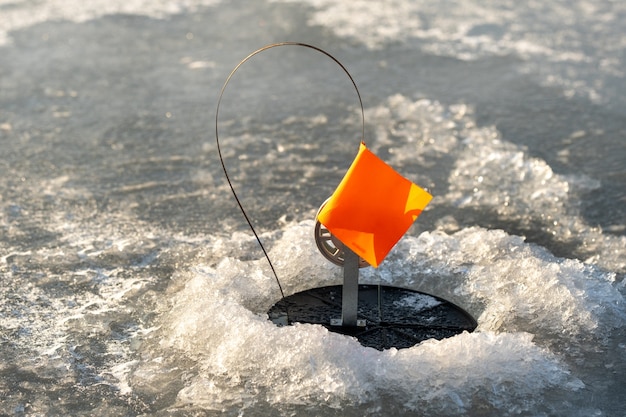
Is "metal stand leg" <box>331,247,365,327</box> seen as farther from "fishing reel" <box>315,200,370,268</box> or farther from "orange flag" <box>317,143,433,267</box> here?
"orange flag" <box>317,143,433,267</box>

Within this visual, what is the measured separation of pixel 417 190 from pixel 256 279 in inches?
33.5

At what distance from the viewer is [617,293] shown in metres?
3.14

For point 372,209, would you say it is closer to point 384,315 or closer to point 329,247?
point 329,247

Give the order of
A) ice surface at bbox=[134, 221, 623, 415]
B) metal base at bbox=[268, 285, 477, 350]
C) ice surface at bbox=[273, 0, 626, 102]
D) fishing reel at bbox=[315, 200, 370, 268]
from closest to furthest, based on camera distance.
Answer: ice surface at bbox=[134, 221, 623, 415]
fishing reel at bbox=[315, 200, 370, 268]
metal base at bbox=[268, 285, 477, 350]
ice surface at bbox=[273, 0, 626, 102]

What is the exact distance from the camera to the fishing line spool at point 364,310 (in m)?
2.78

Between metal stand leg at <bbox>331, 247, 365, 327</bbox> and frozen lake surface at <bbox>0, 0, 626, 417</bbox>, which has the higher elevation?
metal stand leg at <bbox>331, 247, 365, 327</bbox>

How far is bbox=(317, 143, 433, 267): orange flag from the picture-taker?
261cm

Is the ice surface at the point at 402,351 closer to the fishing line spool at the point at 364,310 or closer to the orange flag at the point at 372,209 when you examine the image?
the fishing line spool at the point at 364,310

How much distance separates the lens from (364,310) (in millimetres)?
3006

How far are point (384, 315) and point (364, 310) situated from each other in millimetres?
75

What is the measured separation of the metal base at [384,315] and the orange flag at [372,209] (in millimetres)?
365

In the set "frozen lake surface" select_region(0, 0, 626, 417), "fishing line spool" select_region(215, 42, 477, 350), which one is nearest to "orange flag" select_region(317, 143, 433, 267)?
"fishing line spool" select_region(215, 42, 477, 350)

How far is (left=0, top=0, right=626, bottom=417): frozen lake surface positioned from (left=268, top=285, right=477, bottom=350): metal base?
0.09 m

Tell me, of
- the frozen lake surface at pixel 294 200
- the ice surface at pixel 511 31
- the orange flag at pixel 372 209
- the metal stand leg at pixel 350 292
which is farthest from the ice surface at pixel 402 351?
the ice surface at pixel 511 31
